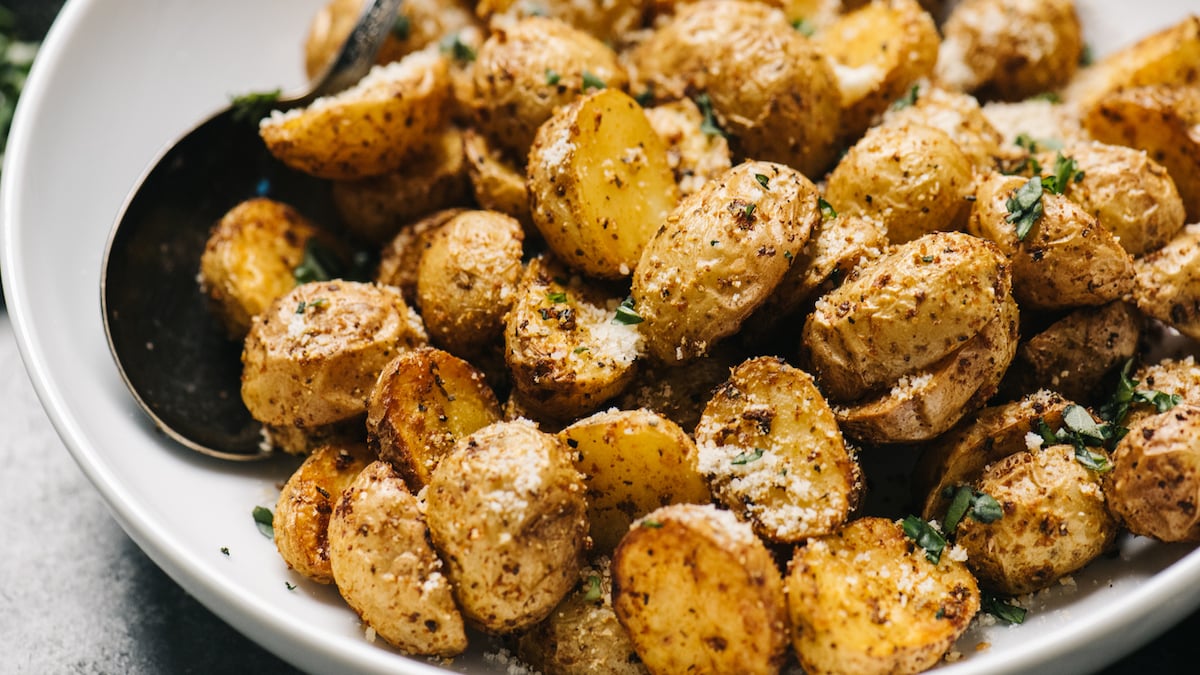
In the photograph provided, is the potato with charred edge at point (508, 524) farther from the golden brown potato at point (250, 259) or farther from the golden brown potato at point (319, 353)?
the golden brown potato at point (250, 259)

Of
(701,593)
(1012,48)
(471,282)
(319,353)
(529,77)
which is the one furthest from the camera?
(1012,48)

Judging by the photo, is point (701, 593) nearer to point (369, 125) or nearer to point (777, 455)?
point (777, 455)

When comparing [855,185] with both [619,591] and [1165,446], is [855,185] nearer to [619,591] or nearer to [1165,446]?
[1165,446]

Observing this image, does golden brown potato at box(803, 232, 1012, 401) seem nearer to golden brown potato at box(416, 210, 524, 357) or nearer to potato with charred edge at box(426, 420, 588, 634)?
potato with charred edge at box(426, 420, 588, 634)

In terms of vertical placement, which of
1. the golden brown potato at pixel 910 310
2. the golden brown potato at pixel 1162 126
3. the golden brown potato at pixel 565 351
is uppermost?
the golden brown potato at pixel 1162 126

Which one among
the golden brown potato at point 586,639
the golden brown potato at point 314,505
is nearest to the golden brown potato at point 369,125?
the golden brown potato at point 314,505

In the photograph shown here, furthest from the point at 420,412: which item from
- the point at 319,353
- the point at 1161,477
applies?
the point at 1161,477
